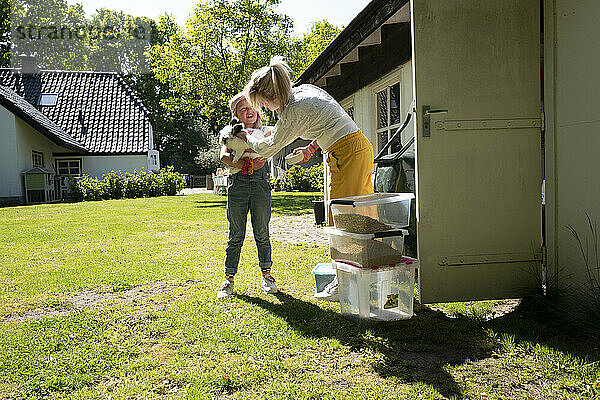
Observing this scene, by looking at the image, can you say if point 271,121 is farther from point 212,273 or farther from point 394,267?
point 394,267

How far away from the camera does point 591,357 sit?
2756 mm

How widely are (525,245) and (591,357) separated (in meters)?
1.03

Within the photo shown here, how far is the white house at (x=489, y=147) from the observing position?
3.51m

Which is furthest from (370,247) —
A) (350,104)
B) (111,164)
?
(111,164)

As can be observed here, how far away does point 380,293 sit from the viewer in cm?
355

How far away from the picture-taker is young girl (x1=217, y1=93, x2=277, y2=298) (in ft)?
13.8

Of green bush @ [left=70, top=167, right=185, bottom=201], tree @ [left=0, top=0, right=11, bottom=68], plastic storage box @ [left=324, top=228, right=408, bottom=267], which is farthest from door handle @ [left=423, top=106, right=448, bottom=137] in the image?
tree @ [left=0, top=0, right=11, bottom=68]

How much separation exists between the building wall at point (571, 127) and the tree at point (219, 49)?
54.1 ft

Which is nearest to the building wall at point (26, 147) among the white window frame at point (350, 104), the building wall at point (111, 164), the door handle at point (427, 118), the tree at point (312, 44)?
the building wall at point (111, 164)

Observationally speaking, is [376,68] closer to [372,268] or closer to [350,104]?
[350,104]

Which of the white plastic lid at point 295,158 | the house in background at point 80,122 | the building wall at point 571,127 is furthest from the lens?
the house in background at point 80,122

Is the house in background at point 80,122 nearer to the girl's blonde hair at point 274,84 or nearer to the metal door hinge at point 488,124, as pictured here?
the girl's blonde hair at point 274,84

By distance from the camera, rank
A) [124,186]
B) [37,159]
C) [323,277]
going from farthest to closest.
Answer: [37,159]
[124,186]
[323,277]

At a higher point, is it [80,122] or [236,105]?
[80,122]
